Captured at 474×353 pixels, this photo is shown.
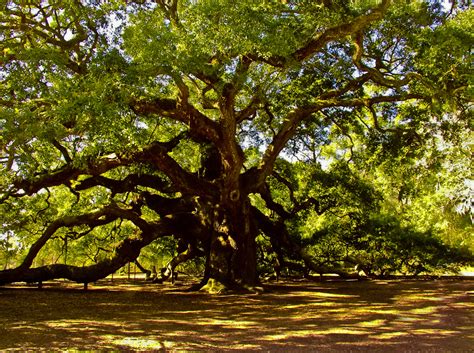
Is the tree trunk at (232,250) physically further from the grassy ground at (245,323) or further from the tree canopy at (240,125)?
the grassy ground at (245,323)

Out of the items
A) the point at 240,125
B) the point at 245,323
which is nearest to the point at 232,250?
the point at 240,125

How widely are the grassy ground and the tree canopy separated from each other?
7.72ft

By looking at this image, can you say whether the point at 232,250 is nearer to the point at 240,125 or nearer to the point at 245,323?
the point at 240,125

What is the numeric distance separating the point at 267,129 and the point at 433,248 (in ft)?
30.2

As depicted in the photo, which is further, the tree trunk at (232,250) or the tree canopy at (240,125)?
the tree trunk at (232,250)

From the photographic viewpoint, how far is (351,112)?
580 inches

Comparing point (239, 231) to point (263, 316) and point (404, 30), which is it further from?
point (404, 30)

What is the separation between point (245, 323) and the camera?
744 cm

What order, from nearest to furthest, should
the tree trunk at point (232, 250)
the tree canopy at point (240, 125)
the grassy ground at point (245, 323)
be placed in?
the grassy ground at point (245, 323) → the tree canopy at point (240, 125) → the tree trunk at point (232, 250)

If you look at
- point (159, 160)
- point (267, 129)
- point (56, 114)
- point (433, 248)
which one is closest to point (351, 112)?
point (267, 129)

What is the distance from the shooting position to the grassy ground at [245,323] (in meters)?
5.61

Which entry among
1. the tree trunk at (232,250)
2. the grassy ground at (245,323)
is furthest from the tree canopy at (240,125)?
the grassy ground at (245,323)

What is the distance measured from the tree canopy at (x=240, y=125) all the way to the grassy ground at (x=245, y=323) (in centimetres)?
235

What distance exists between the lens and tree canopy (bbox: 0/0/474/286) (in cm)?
888
